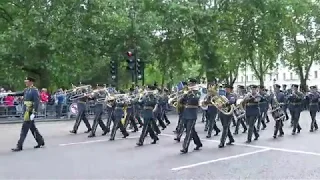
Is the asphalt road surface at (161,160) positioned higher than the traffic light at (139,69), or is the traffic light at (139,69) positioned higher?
the traffic light at (139,69)

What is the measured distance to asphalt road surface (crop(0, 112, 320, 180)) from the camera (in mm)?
9438

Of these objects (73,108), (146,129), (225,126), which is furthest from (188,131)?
(73,108)

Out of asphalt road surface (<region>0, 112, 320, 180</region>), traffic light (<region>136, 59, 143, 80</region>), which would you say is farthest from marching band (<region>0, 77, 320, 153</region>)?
traffic light (<region>136, 59, 143, 80</region>)

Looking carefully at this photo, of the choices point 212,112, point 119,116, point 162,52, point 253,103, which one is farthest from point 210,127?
point 162,52

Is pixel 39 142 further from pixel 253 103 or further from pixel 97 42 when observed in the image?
pixel 97 42

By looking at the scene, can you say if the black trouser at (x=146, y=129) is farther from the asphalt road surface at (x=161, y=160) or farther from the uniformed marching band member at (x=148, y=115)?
the asphalt road surface at (x=161, y=160)

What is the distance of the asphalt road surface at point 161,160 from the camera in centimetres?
944

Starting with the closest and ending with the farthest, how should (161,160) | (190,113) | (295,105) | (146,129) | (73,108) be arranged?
(161,160) → (190,113) → (146,129) → (295,105) → (73,108)

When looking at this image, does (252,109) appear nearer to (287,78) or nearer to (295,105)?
(295,105)

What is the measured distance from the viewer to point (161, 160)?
11.2 metres

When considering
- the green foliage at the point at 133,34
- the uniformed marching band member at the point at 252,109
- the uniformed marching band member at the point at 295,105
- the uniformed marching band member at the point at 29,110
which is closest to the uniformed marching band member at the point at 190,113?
the uniformed marching band member at the point at 252,109

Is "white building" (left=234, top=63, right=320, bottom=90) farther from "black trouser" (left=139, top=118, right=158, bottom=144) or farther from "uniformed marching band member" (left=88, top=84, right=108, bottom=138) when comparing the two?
"black trouser" (left=139, top=118, right=158, bottom=144)

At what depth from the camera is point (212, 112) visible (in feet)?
54.6

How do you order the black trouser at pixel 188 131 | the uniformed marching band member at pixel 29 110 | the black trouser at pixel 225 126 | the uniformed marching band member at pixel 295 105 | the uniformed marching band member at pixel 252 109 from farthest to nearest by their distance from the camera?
the uniformed marching band member at pixel 295 105 → the uniformed marching band member at pixel 252 109 → the black trouser at pixel 225 126 → the uniformed marching band member at pixel 29 110 → the black trouser at pixel 188 131
